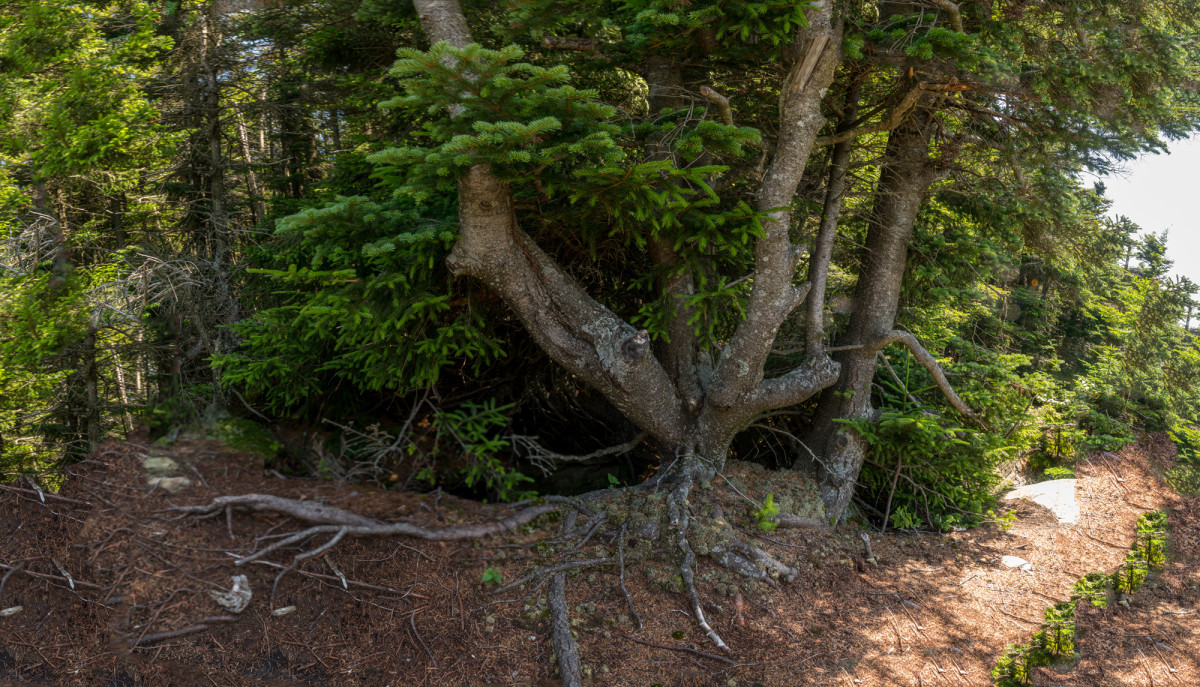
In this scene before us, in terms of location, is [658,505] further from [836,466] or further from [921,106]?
[921,106]

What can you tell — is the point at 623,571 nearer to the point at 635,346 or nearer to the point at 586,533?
the point at 586,533

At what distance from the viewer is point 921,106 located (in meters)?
5.92

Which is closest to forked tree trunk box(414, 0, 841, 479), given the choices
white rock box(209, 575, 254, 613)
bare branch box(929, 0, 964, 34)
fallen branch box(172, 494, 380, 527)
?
bare branch box(929, 0, 964, 34)

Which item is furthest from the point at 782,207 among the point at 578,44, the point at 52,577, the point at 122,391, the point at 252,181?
the point at 252,181

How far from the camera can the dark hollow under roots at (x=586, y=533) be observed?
457 cm

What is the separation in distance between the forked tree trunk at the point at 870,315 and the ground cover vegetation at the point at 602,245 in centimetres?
4

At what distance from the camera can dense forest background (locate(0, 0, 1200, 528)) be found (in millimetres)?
4883

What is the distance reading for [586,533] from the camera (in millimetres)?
5391

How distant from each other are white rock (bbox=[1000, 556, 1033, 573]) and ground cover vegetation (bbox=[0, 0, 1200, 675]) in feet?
2.59

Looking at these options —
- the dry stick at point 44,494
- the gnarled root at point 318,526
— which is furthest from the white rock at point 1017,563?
the dry stick at point 44,494

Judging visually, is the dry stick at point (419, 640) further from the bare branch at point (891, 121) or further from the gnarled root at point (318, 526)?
the bare branch at point (891, 121)

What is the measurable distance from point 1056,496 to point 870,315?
3.74m

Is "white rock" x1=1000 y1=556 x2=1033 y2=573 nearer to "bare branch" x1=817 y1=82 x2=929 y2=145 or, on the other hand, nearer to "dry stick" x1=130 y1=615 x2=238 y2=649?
"bare branch" x1=817 y1=82 x2=929 y2=145

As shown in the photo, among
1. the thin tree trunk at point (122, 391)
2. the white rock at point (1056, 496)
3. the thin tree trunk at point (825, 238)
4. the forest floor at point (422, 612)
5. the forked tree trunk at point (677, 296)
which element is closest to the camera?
the forest floor at point (422, 612)
